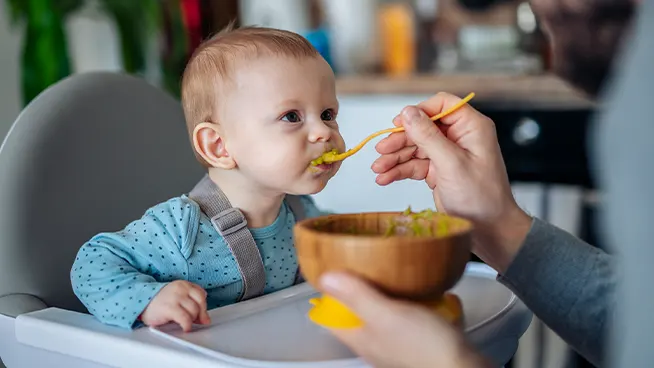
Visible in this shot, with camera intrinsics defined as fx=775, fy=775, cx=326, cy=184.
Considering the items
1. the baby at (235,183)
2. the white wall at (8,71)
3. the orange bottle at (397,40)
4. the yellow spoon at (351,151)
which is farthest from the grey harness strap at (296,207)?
the orange bottle at (397,40)

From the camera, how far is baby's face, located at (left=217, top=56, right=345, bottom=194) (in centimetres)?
88

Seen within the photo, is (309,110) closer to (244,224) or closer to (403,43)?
(244,224)

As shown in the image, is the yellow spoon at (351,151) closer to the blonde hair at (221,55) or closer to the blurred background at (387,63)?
the blonde hair at (221,55)

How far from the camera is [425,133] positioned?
812 mm

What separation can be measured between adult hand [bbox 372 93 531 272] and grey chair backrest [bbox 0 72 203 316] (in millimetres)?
411

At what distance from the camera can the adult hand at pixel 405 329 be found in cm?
56

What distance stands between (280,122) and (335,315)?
12.8 inches

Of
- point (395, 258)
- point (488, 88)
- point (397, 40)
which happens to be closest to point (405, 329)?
point (395, 258)

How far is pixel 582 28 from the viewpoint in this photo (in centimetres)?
70

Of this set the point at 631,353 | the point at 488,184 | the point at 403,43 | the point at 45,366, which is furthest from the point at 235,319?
the point at 403,43

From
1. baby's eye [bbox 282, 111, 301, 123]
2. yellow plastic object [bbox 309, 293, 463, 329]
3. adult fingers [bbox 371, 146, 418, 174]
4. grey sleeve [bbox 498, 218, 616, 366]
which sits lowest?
grey sleeve [bbox 498, 218, 616, 366]

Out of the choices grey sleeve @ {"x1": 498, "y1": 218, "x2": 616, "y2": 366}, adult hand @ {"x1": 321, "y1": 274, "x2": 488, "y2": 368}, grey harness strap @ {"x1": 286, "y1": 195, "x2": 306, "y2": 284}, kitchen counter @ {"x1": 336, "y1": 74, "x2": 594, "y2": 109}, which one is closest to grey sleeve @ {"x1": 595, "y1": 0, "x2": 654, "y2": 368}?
adult hand @ {"x1": 321, "y1": 274, "x2": 488, "y2": 368}

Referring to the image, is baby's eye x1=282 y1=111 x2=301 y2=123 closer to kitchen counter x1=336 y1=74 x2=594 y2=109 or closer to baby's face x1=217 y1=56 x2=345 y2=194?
baby's face x1=217 y1=56 x2=345 y2=194

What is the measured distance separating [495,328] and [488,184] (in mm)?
154
